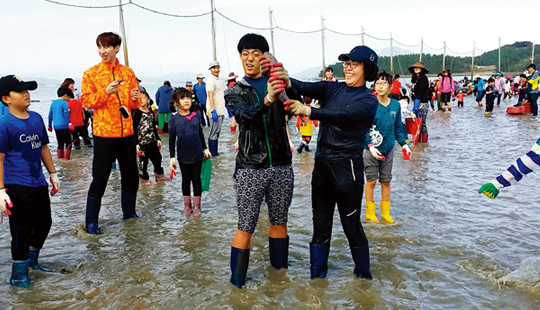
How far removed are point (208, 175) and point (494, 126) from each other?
12966 mm

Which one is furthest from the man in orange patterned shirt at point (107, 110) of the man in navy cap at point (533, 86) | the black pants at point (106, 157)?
the man in navy cap at point (533, 86)

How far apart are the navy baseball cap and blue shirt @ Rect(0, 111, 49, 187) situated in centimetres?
301

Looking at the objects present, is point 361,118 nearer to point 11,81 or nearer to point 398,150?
point 11,81

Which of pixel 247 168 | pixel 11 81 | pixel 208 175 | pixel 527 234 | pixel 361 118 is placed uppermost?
pixel 11 81

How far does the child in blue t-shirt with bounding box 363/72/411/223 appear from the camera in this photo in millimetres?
5605

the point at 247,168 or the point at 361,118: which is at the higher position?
the point at 361,118

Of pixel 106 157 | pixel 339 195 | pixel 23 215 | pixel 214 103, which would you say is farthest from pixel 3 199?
pixel 214 103

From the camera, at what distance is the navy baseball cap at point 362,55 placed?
3805mm

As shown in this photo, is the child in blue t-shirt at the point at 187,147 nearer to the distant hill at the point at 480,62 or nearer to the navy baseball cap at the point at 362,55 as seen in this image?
the navy baseball cap at the point at 362,55

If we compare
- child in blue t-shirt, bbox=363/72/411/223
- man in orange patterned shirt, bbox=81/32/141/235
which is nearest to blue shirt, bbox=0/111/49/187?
man in orange patterned shirt, bbox=81/32/141/235

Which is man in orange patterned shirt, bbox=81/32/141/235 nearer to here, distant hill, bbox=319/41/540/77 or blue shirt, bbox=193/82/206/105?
blue shirt, bbox=193/82/206/105

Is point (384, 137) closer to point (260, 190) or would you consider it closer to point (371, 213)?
point (371, 213)

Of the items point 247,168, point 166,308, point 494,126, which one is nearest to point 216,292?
point 166,308

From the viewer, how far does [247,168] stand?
3.77m
